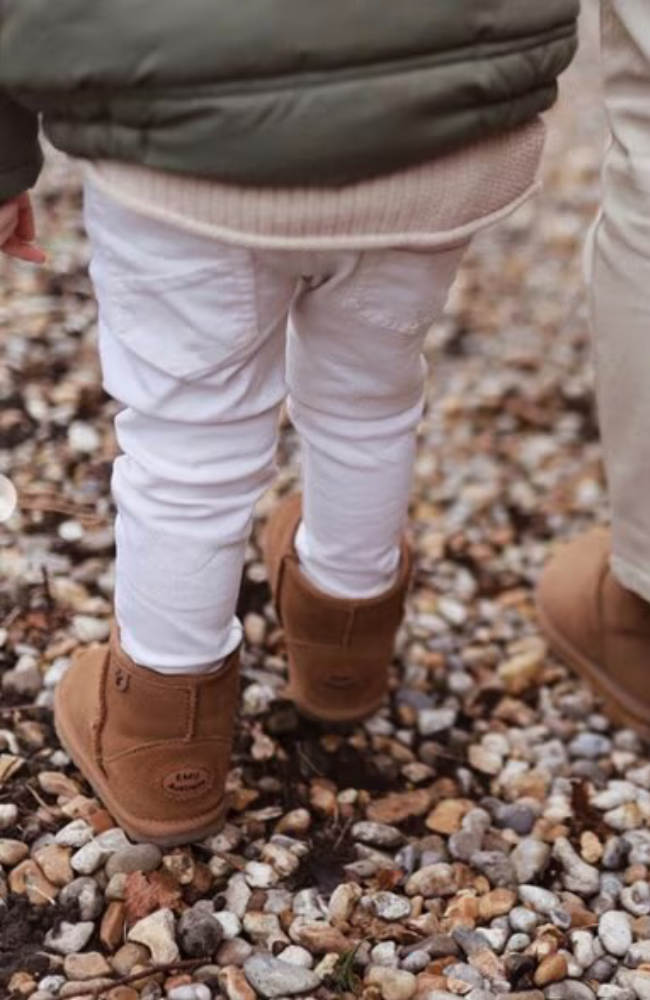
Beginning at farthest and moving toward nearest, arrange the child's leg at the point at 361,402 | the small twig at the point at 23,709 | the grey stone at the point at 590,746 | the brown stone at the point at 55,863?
the grey stone at the point at 590,746 < the small twig at the point at 23,709 < the brown stone at the point at 55,863 < the child's leg at the point at 361,402

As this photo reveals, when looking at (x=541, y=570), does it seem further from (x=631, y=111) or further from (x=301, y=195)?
(x=301, y=195)

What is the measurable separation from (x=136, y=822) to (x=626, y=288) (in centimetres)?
85

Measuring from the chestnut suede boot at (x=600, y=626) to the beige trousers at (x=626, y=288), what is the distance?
147 mm

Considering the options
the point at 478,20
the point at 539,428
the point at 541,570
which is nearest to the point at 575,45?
the point at 478,20

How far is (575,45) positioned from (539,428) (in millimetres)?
1566

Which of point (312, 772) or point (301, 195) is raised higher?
point (301, 195)

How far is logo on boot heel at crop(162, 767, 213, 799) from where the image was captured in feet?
5.86

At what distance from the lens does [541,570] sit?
2.60 m

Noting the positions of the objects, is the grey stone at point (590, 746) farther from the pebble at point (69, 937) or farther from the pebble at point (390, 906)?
the pebble at point (69, 937)

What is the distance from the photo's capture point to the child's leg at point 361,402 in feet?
5.11

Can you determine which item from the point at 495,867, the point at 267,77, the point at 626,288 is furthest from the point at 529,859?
the point at 267,77

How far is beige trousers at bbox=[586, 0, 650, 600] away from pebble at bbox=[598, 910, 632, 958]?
0.43 meters

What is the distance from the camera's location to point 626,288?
6.15ft

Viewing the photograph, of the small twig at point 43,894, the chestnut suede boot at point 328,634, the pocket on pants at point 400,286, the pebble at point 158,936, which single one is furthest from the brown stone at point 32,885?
the pocket on pants at point 400,286
